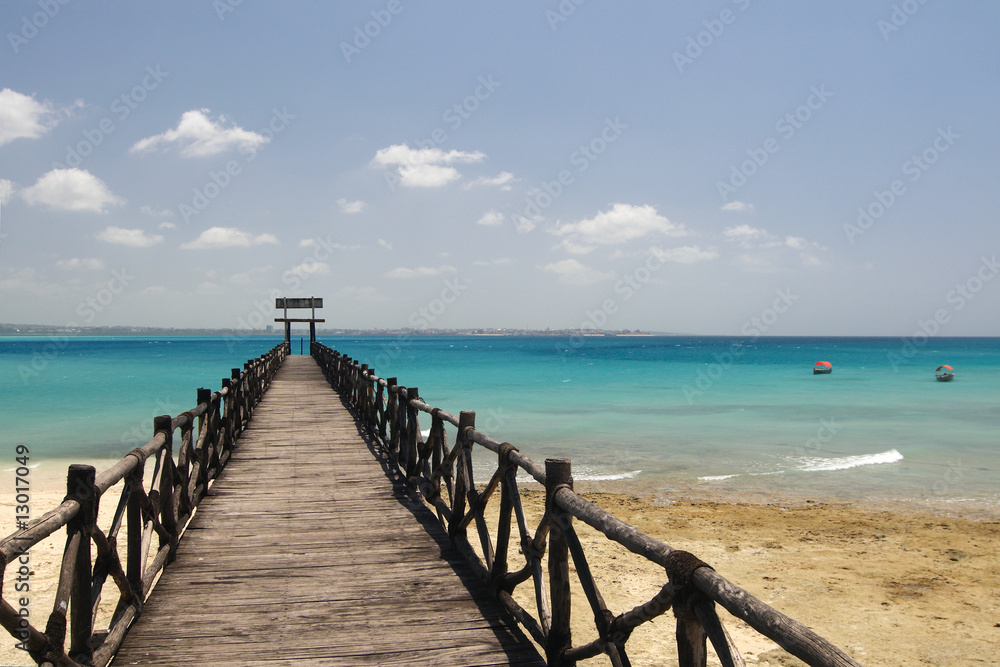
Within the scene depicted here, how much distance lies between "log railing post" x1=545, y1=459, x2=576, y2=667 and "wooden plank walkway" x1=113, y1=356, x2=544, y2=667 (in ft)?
0.49

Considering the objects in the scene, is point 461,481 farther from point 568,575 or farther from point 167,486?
point 167,486

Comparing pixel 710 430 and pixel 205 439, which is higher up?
pixel 205 439

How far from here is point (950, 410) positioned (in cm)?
2945

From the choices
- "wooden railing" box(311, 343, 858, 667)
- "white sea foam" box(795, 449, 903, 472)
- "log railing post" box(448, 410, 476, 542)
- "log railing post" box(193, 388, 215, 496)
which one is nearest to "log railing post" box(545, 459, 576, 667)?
"wooden railing" box(311, 343, 858, 667)

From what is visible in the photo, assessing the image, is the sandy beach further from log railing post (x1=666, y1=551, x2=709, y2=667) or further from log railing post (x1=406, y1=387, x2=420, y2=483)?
log railing post (x1=666, y1=551, x2=709, y2=667)

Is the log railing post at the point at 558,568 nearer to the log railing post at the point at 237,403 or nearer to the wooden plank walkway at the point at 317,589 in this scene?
the wooden plank walkway at the point at 317,589

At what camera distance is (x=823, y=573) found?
328 inches

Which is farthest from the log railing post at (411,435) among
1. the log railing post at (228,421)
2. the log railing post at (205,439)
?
the log railing post at (228,421)

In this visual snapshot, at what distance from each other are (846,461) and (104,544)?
17836mm

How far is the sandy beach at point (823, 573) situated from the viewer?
6.39m

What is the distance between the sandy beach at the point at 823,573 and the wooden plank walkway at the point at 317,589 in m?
2.27

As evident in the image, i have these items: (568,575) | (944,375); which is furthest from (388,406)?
(944,375)

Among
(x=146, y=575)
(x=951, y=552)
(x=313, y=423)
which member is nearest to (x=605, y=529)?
(x=146, y=575)

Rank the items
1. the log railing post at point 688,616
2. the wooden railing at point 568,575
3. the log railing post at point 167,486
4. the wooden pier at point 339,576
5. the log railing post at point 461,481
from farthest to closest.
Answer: the log railing post at point 461,481, the log railing post at point 167,486, the wooden pier at point 339,576, the log railing post at point 688,616, the wooden railing at point 568,575
